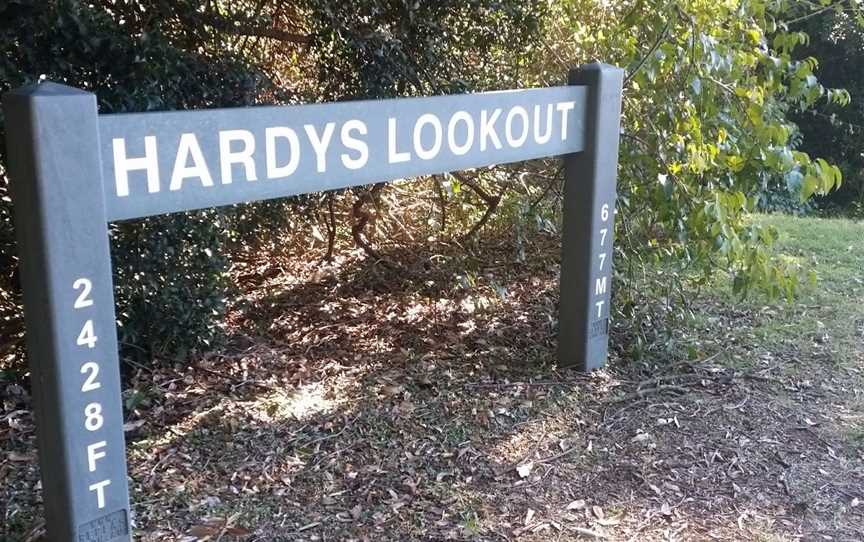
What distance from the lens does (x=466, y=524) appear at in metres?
3.05

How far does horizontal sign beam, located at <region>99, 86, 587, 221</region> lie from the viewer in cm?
253

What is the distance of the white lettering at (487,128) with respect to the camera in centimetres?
368

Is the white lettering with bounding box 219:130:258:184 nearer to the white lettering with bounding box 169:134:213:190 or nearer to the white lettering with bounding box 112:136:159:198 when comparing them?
the white lettering with bounding box 169:134:213:190

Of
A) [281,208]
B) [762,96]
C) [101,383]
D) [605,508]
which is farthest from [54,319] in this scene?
[762,96]

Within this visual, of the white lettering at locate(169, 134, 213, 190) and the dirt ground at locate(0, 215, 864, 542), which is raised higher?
the white lettering at locate(169, 134, 213, 190)

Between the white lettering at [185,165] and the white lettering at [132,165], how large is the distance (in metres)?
0.06

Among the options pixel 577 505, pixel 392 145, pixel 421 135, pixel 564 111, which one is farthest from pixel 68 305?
pixel 564 111

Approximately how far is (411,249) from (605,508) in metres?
3.47

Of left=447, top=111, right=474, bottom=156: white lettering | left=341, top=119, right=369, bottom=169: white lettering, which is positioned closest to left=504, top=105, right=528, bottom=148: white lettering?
left=447, top=111, right=474, bottom=156: white lettering

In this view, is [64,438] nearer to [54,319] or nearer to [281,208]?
[54,319]

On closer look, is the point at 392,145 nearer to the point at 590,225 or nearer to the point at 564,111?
the point at 564,111

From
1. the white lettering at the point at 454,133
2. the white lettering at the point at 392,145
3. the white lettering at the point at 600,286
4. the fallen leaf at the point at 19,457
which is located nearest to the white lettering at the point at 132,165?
the white lettering at the point at 392,145

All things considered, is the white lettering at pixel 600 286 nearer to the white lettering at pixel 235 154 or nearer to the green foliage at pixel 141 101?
the green foliage at pixel 141 101

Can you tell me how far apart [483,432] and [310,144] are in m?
1.50
